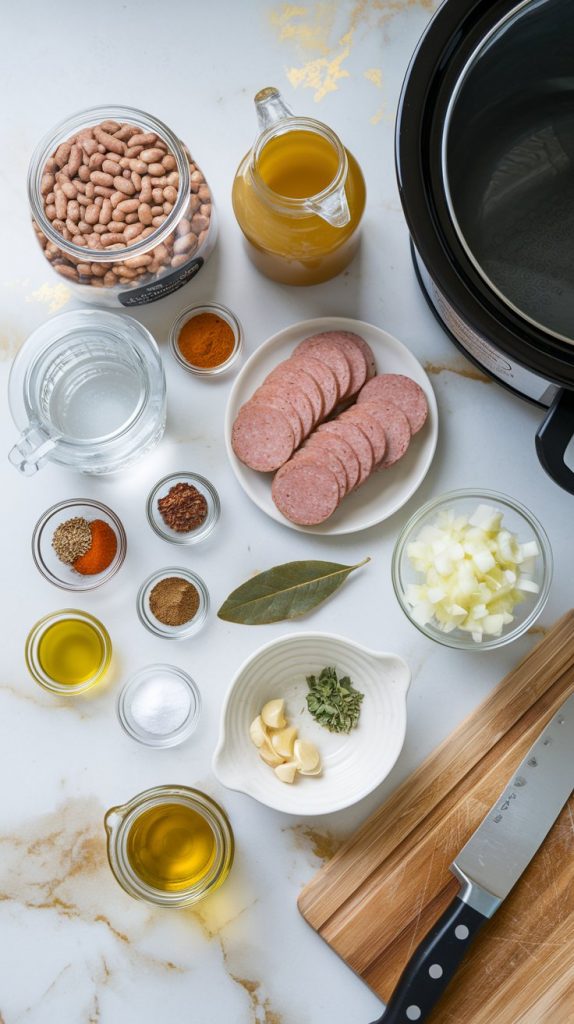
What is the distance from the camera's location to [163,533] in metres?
1.25

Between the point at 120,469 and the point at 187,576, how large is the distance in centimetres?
18

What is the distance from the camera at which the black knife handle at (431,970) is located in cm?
113

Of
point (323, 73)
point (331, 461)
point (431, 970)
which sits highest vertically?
point (323, 73)

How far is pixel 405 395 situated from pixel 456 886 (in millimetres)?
684

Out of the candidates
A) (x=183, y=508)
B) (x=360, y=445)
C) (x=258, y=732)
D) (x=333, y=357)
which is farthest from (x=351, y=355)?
(x=258, y=732)

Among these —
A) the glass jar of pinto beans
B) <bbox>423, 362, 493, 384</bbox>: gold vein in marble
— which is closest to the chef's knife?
<bbox>423, 362, 493, 384</bbox>: gold vein in marble

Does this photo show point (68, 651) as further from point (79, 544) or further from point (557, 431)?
point (557, 431)

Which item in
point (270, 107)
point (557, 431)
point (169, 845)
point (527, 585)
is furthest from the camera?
point (169, 845)

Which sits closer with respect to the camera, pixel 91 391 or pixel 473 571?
pixel 473 571

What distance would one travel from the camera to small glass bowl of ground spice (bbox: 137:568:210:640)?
1234 millimetres

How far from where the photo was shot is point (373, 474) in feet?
4.08

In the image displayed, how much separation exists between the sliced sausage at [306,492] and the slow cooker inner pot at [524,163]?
0.37 m

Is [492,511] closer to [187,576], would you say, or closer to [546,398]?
[546,398]

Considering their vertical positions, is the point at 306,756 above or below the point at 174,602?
below
